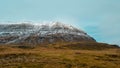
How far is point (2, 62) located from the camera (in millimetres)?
186625

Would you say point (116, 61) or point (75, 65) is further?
point (116, 61)

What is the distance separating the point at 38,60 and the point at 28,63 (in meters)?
10.6

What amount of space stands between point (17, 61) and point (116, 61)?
6223 centimetres

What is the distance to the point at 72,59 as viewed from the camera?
192625mm

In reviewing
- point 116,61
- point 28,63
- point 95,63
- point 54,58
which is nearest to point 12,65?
point 28,63

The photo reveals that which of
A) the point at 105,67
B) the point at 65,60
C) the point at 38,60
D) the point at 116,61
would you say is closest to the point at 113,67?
the point at 105,67

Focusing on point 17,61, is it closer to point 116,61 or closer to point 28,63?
point 28,63

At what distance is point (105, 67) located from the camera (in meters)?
172

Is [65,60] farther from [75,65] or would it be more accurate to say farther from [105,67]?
[105,67]

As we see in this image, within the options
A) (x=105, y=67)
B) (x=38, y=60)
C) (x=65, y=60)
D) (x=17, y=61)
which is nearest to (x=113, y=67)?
(x=105, y=67)

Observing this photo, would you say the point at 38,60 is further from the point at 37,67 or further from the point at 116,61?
the point at 116,61

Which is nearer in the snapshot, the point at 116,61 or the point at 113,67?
the point at 113,67

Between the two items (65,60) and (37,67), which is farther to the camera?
(65,60)

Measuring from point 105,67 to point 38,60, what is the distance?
142ft
